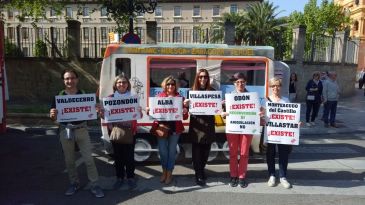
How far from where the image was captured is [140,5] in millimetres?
12734

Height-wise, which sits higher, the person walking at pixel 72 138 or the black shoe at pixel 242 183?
the person walking at pixel 72 138

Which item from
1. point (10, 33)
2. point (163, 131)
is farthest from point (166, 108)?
point (10, 33)

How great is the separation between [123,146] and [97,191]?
0.78m

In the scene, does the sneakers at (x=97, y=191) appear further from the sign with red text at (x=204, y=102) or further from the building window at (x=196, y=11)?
the building window at (x=196, y=11)

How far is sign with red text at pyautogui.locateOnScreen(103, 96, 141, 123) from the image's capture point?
5.24 m

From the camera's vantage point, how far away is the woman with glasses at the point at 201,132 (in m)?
5.52

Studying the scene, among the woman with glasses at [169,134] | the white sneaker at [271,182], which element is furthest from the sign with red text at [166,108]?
the white sneaker at [271,182]

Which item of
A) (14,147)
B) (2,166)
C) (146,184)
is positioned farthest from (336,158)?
(14,147)

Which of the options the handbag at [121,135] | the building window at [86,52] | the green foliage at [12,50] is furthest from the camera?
the green foliage at [12,50]

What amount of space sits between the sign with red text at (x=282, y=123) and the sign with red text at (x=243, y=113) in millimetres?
212

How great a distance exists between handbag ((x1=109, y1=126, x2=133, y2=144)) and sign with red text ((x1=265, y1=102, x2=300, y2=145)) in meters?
2.28

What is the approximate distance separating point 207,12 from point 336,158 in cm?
5656

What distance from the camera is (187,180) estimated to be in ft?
19.4

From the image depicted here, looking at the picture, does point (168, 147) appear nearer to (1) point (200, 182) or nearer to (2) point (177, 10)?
(1) point (200, 182)
